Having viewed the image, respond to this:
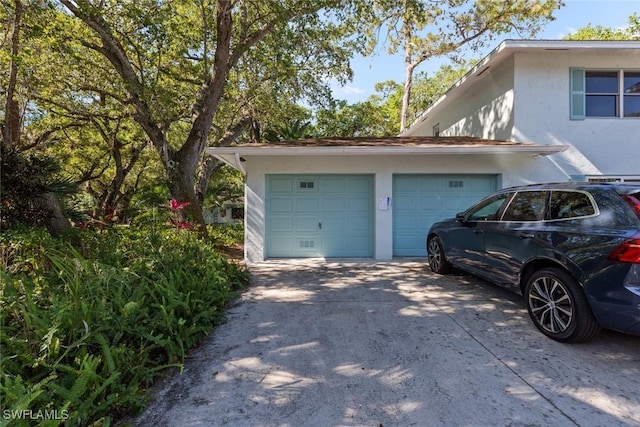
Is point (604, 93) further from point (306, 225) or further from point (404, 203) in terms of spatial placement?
point (306, 225)

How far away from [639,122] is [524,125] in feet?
9.02

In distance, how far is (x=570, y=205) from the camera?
3617 millimetres

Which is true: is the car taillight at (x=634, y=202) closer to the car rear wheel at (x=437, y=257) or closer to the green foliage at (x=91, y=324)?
the car rear wheel at (x=437, y=257)

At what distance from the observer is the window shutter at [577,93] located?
8.28 metres

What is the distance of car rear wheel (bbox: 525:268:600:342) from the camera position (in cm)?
325

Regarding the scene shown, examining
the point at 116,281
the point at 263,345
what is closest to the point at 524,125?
the point at 263,345

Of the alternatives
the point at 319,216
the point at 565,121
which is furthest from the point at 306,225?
the point at 565,121

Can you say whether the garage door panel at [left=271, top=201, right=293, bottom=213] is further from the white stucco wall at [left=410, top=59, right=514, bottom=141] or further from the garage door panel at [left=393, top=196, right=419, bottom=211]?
the white stucco wall at [left=410, top=59, right=514, bottom=141]

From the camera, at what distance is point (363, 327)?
399cm

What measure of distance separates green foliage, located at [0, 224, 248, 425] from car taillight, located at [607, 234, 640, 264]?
4037 mm

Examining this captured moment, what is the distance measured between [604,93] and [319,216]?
782cm

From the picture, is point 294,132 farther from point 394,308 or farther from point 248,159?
point 394,308

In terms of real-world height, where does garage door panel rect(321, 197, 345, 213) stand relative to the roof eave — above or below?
below

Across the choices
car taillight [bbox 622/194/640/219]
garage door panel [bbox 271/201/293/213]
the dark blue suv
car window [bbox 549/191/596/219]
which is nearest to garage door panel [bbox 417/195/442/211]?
garage door panel [bbox 271/201/293/213]
